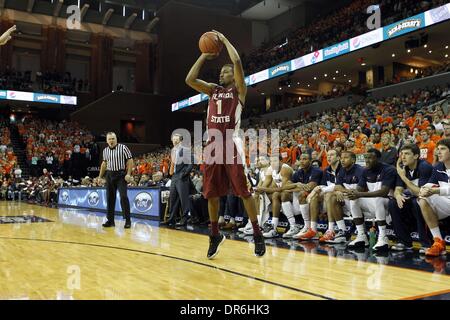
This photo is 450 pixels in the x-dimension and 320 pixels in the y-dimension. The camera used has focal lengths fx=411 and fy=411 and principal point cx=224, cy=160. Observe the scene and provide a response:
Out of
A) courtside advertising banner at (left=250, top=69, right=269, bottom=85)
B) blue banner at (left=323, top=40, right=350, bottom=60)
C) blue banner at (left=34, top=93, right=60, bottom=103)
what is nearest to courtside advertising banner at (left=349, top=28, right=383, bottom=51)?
blue banner at (left=323, top=40, right=350, bottom=60)

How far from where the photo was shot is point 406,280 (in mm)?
3164

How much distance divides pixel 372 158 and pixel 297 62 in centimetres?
1488

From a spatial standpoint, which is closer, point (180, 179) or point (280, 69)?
point (180, 179)

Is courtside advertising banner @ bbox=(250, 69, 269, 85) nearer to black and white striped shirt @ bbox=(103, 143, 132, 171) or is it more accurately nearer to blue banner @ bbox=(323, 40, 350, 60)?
blue banner @ bbox=(323, 40, 350, 60)

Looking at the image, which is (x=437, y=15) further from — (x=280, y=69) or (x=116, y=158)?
(x=116, y=158)

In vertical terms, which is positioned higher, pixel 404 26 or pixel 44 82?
pixel 44 82

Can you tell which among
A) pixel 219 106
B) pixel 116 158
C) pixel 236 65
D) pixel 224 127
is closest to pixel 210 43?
pixel 236 65

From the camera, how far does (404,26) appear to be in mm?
14422

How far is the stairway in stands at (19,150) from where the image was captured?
2295 centimetres

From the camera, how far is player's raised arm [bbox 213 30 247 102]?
3961 millimetres

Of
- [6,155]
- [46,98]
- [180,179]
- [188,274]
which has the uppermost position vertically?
[46,98]

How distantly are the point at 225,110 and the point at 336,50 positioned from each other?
14.3 m

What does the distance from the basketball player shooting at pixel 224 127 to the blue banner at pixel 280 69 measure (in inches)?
626
